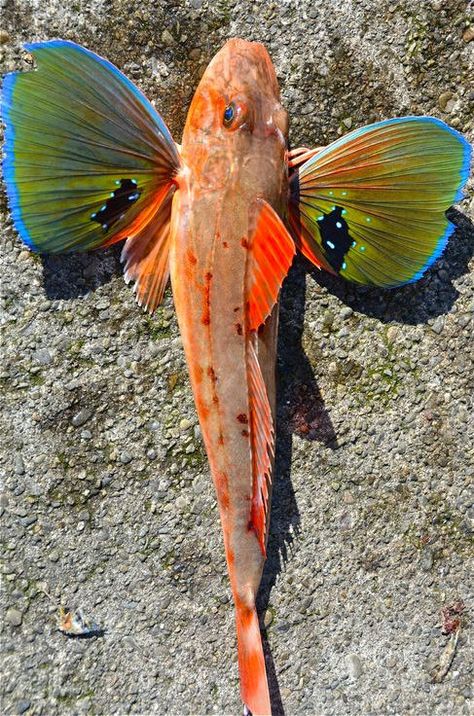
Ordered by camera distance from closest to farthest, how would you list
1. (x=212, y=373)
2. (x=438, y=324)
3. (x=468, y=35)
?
1. (x=212, y=373)
2. (x=468, y=35)
3. (x=438, y=324)

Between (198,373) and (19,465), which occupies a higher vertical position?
(198,373)

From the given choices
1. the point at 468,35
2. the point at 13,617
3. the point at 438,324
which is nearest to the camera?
the point at 13,617

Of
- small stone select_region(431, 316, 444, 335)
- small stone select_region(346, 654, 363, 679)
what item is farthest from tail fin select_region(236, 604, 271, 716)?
small stone select_region(431, 316, 444, 335)

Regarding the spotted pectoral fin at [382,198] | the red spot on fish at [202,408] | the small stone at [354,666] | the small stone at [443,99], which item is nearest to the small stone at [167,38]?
the spotted pectoral fin at [382,198]

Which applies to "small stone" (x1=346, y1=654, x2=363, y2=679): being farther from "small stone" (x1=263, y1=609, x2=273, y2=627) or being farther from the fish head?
the fish head

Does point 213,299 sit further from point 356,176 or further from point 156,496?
point 156,496

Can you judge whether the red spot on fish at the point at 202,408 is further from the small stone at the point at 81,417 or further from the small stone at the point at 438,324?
the small stone at the point at 438,324

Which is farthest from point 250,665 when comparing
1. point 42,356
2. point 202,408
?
point 42,356

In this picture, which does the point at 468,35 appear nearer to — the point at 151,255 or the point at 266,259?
the point at 266,259
